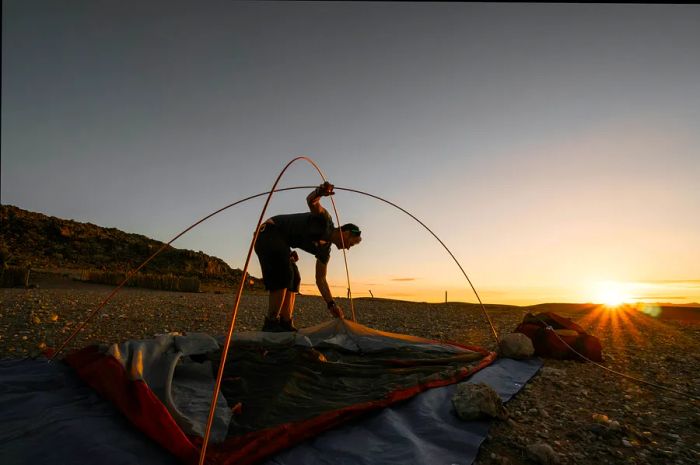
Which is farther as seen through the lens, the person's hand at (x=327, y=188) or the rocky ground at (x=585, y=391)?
the person's hand at (x=327, y=188)

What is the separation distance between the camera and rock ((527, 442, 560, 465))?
2516mm

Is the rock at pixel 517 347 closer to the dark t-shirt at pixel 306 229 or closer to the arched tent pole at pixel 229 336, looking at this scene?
the dark t-shirt at pixel 306 229

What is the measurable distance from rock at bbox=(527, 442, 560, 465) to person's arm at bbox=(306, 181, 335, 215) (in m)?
3.34

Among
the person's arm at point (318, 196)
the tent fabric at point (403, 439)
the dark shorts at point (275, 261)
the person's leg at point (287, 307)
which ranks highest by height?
the person's arm at point (318, 196)

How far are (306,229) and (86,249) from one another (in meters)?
37.3

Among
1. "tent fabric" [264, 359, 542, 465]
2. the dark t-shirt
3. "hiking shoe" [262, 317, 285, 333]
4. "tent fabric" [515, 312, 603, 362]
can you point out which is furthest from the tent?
the dark t-shirt

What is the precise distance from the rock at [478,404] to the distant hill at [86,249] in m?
31.7

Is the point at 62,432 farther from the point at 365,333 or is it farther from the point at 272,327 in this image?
the point at 365,333

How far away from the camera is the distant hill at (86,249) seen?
1271 inches

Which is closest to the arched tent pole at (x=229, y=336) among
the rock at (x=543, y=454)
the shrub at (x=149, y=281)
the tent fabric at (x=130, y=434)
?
the tent fabric at (x=130, y=434)

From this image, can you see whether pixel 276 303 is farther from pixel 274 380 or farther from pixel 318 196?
pixel 274 380

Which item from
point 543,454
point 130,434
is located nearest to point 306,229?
point 130,434

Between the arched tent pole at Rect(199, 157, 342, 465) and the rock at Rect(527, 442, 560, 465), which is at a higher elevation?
the arched tent pole at Rect(199, 157, 342, 465)

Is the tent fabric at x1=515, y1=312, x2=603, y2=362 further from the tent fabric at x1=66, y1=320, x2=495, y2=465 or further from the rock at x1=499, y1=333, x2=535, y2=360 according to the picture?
the tent fabric at x1=66, y1=320, x2=495, y2=465
